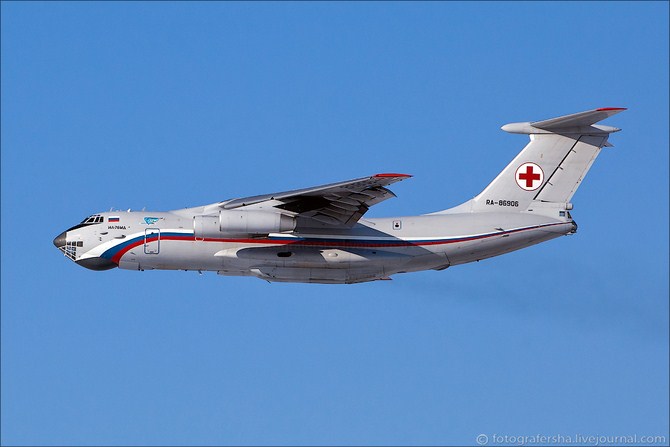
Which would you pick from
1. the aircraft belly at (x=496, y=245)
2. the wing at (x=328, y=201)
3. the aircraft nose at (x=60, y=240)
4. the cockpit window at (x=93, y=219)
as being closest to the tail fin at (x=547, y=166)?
the aircraft belly at (x=496, y=245)

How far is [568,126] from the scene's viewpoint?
57.8ft

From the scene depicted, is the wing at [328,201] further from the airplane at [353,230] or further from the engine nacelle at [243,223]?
the engine nacelle at [243,223]

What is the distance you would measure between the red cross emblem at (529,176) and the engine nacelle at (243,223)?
12.5 ft

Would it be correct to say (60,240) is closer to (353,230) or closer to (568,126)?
(353,230)

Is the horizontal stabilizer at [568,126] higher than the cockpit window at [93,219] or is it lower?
higher

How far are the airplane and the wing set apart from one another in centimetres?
2

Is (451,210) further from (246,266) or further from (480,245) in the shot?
(246,266)

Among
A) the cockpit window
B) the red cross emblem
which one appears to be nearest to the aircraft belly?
the red cross emblem

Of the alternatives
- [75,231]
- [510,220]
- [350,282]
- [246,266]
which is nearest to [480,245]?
[510,220]

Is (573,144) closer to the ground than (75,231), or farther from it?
farther from it

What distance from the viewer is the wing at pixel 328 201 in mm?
16078

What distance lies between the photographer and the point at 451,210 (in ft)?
59.0

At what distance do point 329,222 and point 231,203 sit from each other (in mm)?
1584

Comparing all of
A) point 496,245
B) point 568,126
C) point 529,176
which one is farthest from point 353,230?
point 568,126
